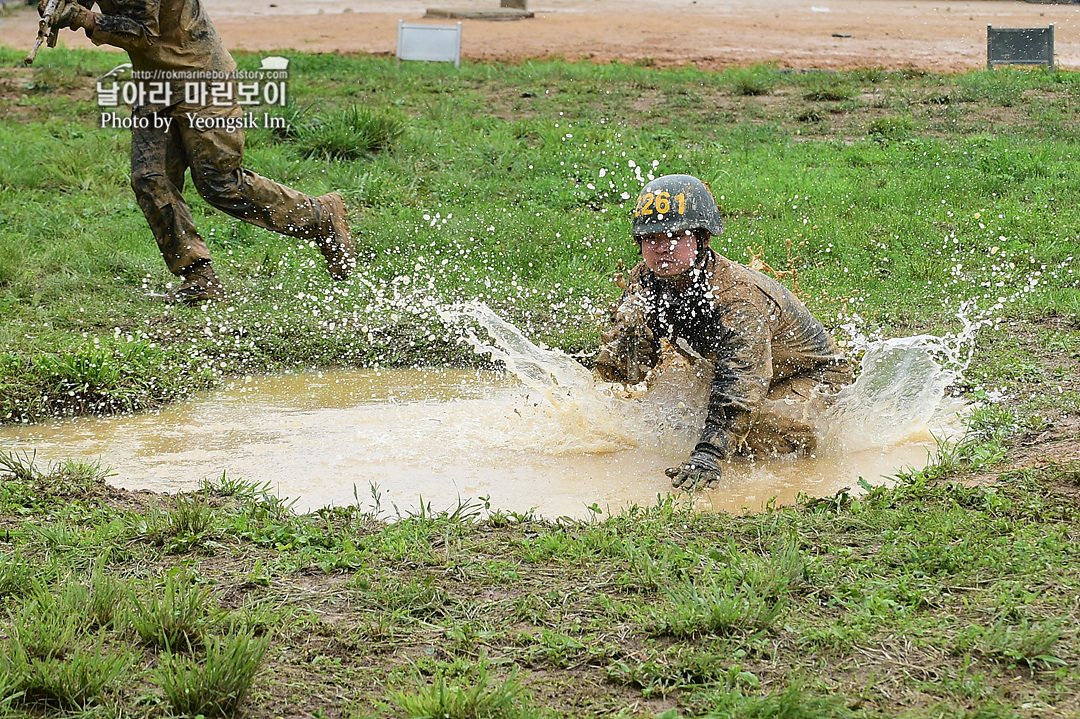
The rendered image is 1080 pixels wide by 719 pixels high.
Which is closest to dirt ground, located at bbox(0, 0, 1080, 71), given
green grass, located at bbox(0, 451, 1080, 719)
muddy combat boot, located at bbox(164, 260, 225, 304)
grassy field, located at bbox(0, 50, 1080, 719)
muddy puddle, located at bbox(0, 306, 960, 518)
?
grassy field, located at bbox(0, 50, 1080, 719)

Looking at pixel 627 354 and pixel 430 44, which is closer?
pixel 627 354

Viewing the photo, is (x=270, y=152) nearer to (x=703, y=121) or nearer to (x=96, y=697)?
(x=703, y=121)

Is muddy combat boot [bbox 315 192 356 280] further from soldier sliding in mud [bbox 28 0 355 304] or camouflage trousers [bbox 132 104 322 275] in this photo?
camouflage trousers [bbox 132 104 322 275]

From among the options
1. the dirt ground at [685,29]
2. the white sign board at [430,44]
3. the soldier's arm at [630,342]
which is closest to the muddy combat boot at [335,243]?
the soldier's arm at [630,342]

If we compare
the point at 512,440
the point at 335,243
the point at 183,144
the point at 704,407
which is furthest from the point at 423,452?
the point at 183,144

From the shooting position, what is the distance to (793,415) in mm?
5316

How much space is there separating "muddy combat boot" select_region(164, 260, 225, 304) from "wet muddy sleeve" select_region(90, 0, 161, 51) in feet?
4.60

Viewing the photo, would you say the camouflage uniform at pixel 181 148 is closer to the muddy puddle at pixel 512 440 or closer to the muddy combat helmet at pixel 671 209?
the muddy puddle at pixel 512 440

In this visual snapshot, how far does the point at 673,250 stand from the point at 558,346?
2.14 meters

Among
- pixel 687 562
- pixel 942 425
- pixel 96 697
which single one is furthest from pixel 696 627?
pixel 942 425

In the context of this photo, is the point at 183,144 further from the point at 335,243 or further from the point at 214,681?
the point at 214,681

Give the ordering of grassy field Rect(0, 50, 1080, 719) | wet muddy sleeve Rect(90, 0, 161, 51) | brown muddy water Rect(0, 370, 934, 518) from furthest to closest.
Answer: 1. wet muddy sleeve Rect(90, 0, 161, 51)
2. brown muddy water Rect(0, 370, 934, 518)
3. grassy field Rect(0, 50, 1080, 719)

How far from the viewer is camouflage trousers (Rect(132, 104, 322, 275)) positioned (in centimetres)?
739

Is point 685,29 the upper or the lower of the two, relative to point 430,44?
upper
